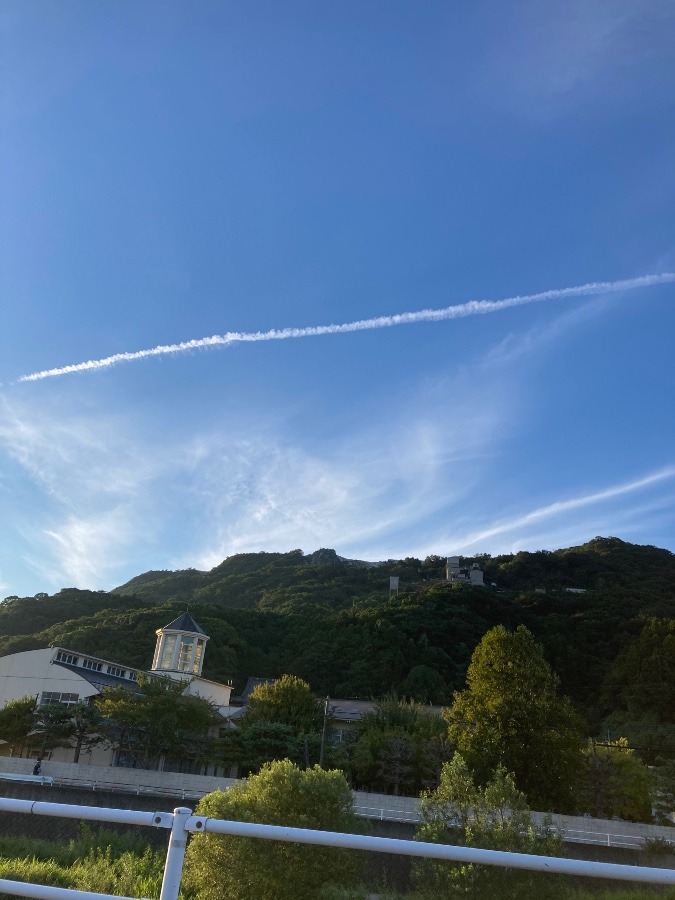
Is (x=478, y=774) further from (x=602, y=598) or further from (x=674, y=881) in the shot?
(x=602, y=598)

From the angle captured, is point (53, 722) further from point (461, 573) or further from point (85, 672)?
point (461, 573)

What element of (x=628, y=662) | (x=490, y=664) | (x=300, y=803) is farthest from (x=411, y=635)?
(x=300, y=803)

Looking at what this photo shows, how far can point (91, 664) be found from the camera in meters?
50.7

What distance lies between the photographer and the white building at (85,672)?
1768 inches

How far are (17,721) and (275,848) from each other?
1530 inches

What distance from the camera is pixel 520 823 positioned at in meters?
12.3

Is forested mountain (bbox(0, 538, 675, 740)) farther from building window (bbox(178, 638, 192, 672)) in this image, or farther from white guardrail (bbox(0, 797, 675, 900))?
white guardrail (bbox(0, 797, 675, 900))

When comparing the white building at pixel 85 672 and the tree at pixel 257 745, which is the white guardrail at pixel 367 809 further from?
the white building at pixel 85 672

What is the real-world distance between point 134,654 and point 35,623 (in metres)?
21.5

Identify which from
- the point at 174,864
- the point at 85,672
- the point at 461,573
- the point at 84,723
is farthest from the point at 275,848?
the point at 461,573

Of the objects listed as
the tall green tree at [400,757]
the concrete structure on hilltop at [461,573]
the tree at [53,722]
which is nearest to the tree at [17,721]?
the tree at [53,722]

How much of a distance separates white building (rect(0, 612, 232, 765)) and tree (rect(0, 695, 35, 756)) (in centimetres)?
152

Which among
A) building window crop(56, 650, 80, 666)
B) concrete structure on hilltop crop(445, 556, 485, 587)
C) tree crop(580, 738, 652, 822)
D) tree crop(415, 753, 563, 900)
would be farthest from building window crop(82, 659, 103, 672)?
concrete structure on hilltop crop(445, 556, 485, 587)

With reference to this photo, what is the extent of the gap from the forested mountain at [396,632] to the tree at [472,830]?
46.5 meters
